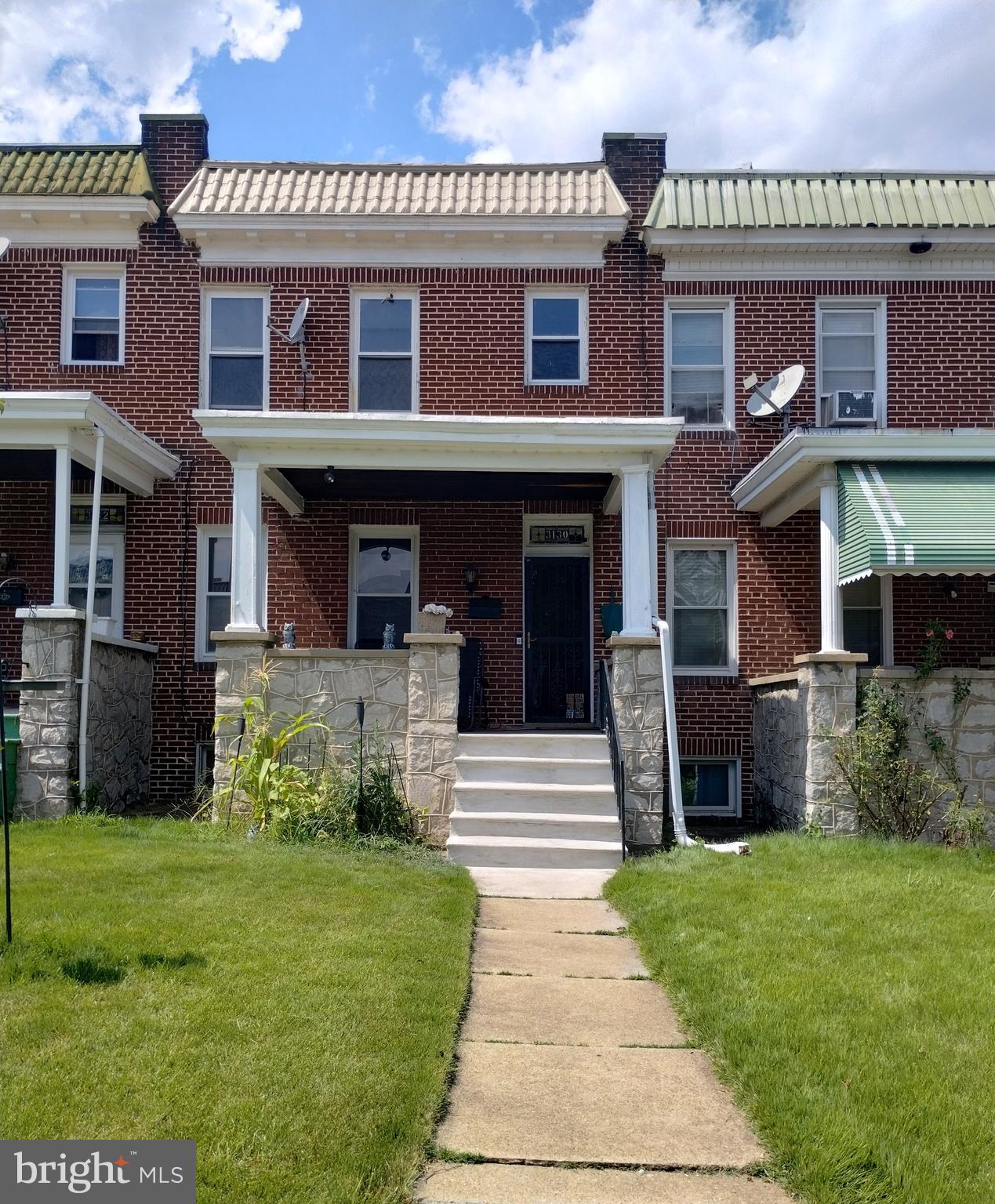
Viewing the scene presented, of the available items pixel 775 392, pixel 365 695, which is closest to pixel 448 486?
pixel 365 695

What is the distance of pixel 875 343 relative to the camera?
44.2ft

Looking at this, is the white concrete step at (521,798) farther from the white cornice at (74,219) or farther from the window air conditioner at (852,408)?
the white cornice at (74,219)

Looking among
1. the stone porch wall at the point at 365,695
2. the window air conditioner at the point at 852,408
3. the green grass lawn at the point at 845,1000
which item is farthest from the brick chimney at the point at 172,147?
the green grass lawn at the point at 845,1000

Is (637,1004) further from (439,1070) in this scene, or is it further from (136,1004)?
(136,1004)

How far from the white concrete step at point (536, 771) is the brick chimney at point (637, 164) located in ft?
22.5

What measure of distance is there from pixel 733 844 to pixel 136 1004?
5799 mm

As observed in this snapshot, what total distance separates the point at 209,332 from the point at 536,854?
767 centimetres

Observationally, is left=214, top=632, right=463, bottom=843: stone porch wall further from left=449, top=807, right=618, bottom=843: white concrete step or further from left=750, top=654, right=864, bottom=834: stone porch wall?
left=750, top=654, right=864, bottom=834: stone porch wall

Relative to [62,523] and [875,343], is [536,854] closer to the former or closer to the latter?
[62,523]

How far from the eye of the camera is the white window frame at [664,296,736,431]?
43.7 feet

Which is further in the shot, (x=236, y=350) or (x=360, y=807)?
(x=236, y=350)

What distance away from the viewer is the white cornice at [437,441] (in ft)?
34.0

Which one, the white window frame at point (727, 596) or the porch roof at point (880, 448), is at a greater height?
the porch roof at point (880, 448)

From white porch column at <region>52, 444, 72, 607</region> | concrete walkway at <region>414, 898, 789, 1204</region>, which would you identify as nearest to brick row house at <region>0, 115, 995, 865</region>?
white porch column at <region>52, 444, 72, 607</region>
